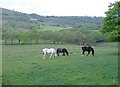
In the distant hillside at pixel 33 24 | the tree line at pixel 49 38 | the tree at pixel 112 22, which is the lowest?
the tree line at pixel 49 38

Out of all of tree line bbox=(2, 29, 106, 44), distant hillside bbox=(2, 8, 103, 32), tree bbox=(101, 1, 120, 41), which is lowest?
tree line bbox=(2, 29, 106, 44)

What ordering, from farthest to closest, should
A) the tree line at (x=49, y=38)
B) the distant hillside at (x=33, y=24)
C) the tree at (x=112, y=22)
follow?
1. the distant hillside at (x=33, y=24)
2. the tree line at (x=49, y=38)
3. the tree at (x=112, y=22)

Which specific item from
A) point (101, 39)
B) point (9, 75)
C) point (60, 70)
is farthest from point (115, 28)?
point (101, 39)

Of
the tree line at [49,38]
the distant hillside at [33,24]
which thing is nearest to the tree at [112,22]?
the tree line at [49,38]

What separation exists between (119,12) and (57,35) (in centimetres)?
5200

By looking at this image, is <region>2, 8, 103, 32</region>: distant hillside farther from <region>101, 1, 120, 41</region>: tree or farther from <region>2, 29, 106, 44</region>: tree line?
<region>101, 1, 120, 41</region>: tree

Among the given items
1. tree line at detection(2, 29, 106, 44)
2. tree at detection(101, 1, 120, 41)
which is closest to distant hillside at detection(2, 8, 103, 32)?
tree line at detection(2, 29, 106, 44)

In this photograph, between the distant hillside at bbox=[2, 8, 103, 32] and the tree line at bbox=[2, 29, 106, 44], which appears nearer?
the tree line at bbox=[2, 29, 106, 44]

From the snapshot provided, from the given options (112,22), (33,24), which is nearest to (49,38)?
(112,22)

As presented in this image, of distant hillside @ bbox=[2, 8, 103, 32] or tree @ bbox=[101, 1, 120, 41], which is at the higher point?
distant hillside @ bbox=[2, 8, 103, 32]

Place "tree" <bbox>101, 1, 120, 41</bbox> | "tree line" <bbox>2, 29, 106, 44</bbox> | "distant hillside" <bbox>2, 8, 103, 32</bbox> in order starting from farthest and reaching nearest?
"distant hillside" <bbox>2, 8, 103, 32</bbox> → "tree line" <bbox>2, 29, 106, 44</bbox> → "tree" <bbox>101, 1, 120, 41</bbox>

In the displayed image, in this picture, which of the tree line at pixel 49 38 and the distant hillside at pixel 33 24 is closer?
the tree line at pixel 49 38

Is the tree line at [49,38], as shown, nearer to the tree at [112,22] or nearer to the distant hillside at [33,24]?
the distant hillside at [33,24]

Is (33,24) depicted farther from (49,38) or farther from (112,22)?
(112,22)
